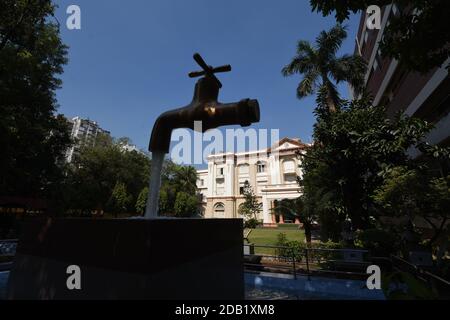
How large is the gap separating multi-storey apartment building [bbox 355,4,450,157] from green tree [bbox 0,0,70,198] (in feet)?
53.1

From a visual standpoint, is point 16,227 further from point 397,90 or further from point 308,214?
point 397,90

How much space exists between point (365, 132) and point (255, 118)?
7.75 metres

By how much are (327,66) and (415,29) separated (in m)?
13.4

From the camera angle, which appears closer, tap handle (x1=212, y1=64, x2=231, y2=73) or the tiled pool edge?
tap handle (x1=212, y1=64, x2=231, y2=73)

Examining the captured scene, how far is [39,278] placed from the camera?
142 inches

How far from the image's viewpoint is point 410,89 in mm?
13219

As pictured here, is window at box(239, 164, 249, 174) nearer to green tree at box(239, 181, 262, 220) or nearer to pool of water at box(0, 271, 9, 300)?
green tree at box(239, 181, 262, 220)

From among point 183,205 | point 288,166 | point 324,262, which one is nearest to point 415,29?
point 324,262

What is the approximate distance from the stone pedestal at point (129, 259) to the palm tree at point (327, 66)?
506 inches

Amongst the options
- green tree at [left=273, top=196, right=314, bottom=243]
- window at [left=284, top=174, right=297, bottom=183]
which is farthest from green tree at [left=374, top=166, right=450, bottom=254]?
window at [left=284, top=174, right=297, bottom=183]

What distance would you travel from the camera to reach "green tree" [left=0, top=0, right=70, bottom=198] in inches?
509

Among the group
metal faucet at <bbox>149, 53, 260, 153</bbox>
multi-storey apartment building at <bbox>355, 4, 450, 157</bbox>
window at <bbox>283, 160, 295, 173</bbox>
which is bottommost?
metal faucet at <bbox>149, 53, 260, 153</bbox>

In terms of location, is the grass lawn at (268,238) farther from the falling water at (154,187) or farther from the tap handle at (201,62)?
the tap handle at (201,62)
